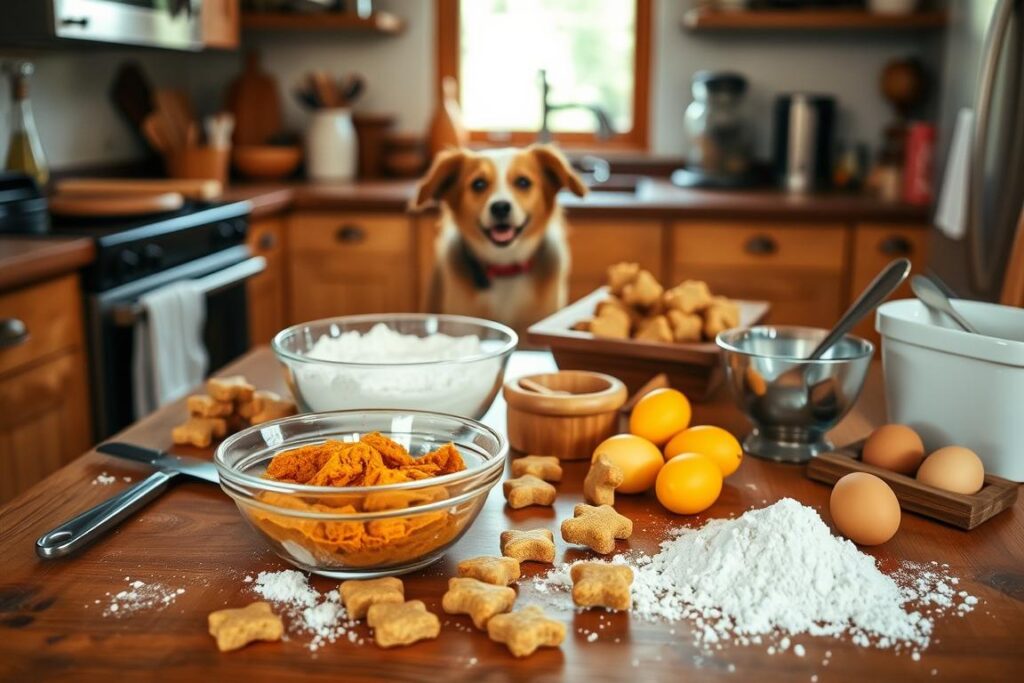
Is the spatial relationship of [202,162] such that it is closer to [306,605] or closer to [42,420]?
Answer: [42,420]

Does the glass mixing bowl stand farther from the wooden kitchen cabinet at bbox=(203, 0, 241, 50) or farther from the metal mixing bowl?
the wooden kitchen cabinet at bbox=(203, 0, 241, 50)

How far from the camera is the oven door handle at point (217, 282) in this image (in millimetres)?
2316

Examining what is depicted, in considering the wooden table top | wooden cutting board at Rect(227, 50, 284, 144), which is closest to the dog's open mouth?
the wooden table top

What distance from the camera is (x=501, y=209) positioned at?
7.71 ft

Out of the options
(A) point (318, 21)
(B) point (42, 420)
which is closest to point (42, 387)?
(B) point (42, 420)

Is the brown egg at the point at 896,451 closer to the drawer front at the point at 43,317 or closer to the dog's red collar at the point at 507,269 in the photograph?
the dog's red collar at the point at 507,269

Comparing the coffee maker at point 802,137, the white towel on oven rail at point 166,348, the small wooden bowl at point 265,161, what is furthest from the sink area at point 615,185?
the white towel on oven rail at point 166,348

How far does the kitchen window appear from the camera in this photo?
406cm

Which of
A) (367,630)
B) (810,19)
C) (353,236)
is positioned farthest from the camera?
(810,19)

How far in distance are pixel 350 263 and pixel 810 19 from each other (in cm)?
181

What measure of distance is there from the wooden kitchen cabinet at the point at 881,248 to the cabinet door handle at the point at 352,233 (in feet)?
5.23

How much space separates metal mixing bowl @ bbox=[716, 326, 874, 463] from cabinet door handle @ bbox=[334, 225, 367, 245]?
2.45 m

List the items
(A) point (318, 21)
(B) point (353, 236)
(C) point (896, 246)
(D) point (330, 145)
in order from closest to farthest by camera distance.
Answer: (C) point (896, 246)
(B) point (353, 236)
(A) point (318, 21)
(D) point (330, 145)

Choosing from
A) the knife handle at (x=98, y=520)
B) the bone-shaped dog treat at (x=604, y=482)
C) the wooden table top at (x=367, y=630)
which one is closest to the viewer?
the wooden table top at (x=367, y=630)
